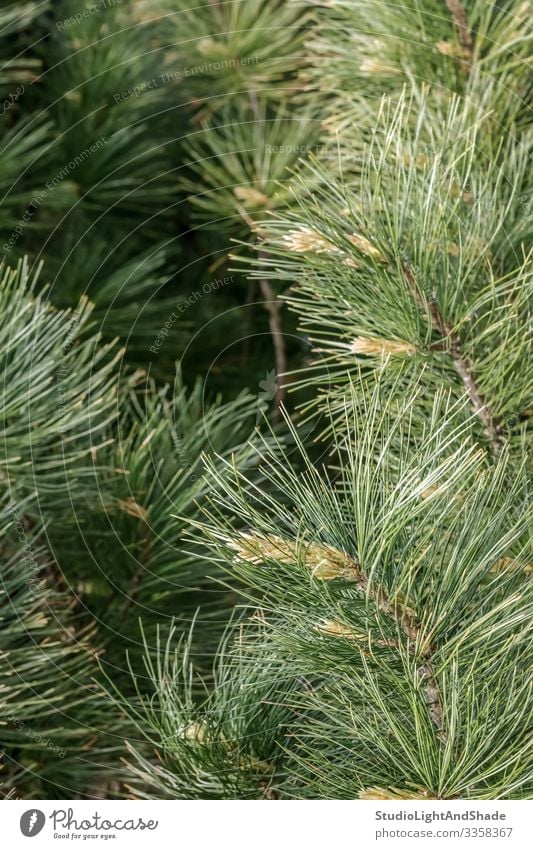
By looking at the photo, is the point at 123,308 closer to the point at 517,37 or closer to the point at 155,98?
the point at 155,98

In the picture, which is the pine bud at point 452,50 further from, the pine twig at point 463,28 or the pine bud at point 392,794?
the pine bud at point 392,794

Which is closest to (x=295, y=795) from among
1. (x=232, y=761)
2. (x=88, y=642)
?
(x=232, y=761)

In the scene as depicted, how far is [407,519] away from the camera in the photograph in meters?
0.26

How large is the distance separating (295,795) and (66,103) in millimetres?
386

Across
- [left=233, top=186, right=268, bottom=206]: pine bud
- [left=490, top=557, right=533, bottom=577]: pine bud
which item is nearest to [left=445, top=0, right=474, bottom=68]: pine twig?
[left=233, top=186, right=268, bottom=206]: pine bud

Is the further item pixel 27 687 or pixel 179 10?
pixel 179 10

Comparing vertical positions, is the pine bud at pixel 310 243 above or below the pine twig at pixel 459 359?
above

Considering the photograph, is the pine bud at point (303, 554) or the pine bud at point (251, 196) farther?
the pine bud at point (251, 196)

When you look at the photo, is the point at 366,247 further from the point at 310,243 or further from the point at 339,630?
the point at 339,630

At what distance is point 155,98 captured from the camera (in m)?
0.52
